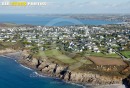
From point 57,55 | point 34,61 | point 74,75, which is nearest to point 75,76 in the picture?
point 74,75

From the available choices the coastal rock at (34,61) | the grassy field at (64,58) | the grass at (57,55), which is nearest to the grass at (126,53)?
the grassy field at (64,58)

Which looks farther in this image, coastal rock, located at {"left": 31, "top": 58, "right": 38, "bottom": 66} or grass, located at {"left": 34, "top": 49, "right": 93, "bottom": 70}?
coastal rock, located at {"left": 31, "top": 58, "right": 38, "bottom": 66}

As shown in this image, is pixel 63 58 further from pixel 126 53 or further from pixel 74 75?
pixel 126 53

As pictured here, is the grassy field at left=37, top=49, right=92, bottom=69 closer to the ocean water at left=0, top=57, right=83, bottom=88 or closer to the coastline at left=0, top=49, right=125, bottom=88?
the coastline at left=0, top=49, right=125, bottom=88

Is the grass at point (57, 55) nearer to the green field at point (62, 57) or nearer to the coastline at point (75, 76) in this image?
the green field at point (62, 57)

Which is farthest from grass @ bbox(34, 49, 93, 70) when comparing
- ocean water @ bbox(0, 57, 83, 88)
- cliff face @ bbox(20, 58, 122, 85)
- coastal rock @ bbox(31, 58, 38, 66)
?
ocean water @ bbox(0, 57, 83, 88)

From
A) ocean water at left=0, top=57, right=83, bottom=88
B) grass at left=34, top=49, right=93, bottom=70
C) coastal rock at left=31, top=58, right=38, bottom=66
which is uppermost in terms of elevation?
grass at left=34, top=49, right=93, bottom=70

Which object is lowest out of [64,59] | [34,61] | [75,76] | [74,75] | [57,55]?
[75,76]

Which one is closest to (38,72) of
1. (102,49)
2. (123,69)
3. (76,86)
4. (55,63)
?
(55,63)
